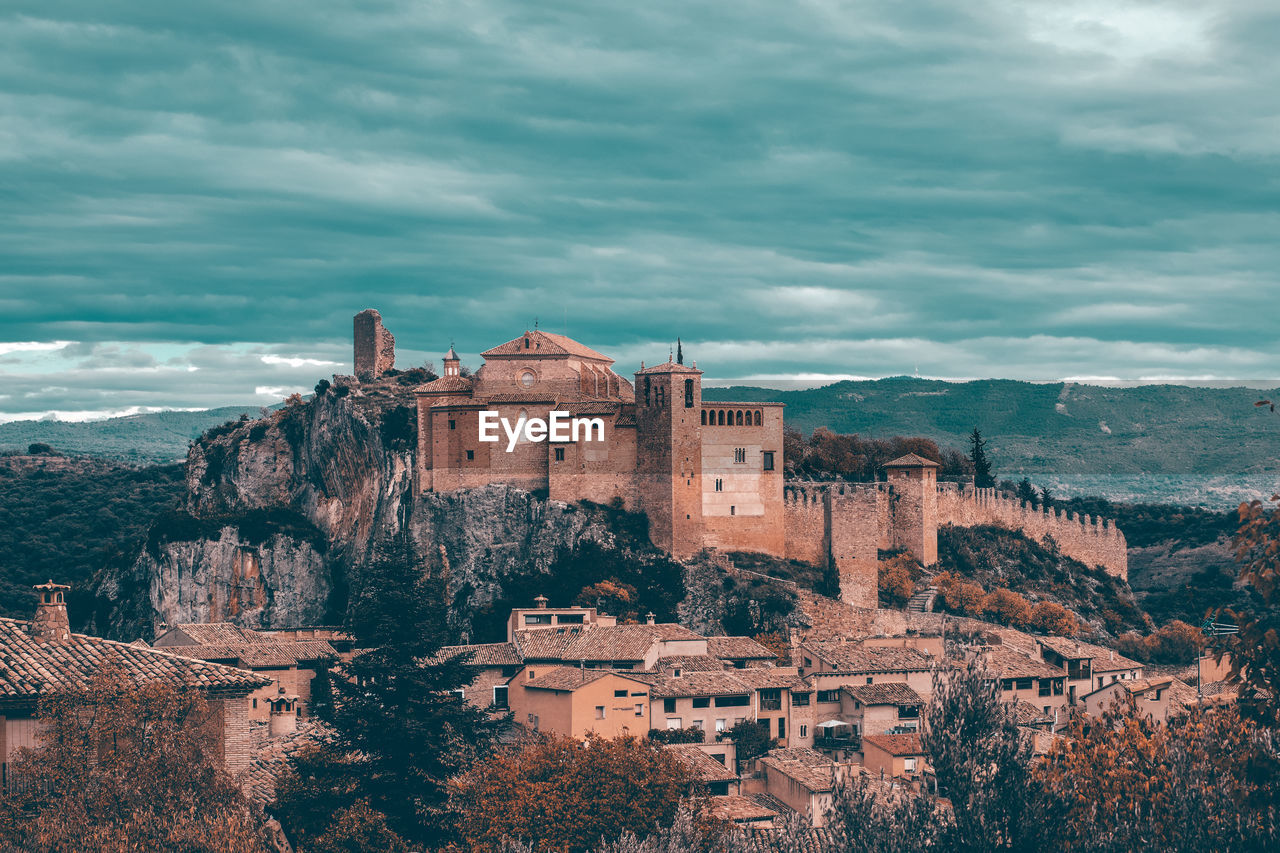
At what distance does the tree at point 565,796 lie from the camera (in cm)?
4750

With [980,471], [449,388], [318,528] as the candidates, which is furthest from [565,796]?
[980,471]

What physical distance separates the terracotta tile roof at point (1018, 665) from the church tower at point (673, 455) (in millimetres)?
15370

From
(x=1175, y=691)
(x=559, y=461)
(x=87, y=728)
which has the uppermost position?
(x=559, y=461)

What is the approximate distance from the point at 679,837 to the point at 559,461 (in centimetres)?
4819

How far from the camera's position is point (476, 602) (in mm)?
86250

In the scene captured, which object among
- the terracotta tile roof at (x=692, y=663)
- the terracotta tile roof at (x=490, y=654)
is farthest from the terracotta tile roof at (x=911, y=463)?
the terracotta tile roof at (x=490, y=654)

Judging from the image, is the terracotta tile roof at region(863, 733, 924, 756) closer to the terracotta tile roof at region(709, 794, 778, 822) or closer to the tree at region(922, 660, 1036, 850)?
the terracotta tile roof at region(709, 794, 778, 822)

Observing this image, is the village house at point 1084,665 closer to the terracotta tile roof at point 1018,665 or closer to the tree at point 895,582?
the terracotta tile roof at point 1018,665

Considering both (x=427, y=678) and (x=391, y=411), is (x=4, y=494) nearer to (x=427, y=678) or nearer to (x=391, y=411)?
(x=391, y=411)

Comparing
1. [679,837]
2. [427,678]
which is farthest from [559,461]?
[679,837]

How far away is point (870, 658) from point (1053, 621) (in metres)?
19.0

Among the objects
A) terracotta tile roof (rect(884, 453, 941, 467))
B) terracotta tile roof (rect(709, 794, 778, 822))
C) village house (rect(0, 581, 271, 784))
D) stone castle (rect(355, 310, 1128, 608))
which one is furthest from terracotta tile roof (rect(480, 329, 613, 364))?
village house (rect(0, 581, 271, 784))

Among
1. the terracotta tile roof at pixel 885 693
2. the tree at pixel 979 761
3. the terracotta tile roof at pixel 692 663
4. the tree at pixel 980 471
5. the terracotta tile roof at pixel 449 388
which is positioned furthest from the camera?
the tree at pixel 980 471

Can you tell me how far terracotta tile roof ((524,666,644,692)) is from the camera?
6631 centimetres
